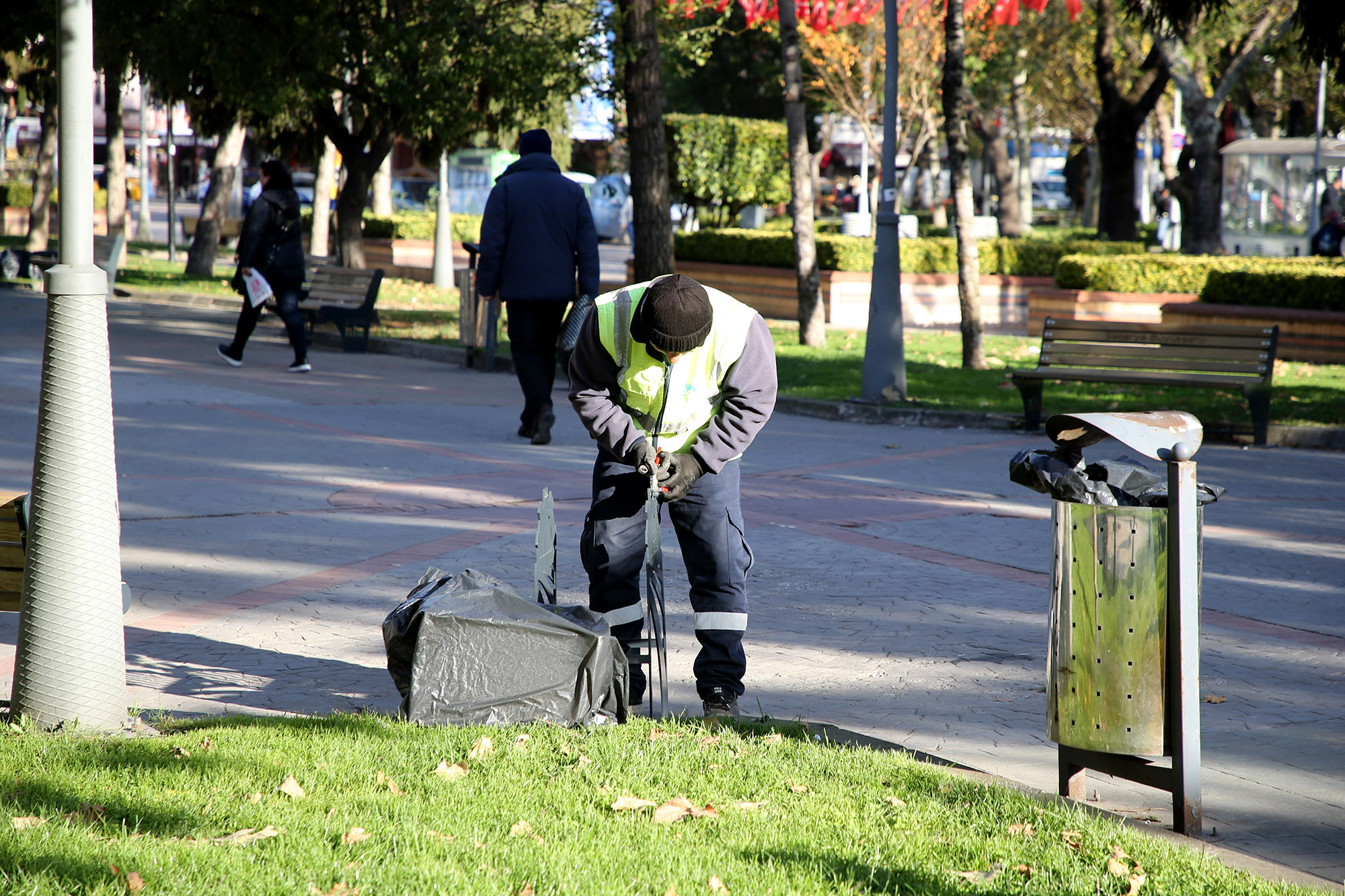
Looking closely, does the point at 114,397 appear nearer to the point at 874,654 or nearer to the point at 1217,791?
the point at 874,654

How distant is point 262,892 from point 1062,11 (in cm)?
3408

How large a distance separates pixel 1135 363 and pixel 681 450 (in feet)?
26.3

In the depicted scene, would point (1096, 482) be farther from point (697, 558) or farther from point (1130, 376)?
point (1130, 376)

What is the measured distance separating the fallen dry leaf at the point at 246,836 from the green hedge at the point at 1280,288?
1579 cm

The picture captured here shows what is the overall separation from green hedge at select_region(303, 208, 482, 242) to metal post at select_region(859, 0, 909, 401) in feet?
59.7

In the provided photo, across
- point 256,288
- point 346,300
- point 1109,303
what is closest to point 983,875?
point 256,288

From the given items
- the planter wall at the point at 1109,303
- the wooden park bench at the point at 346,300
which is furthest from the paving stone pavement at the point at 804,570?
the planter wall at the point at 1109,303

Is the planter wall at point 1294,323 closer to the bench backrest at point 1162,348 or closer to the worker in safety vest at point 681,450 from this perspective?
the bench backrest at point 1162,348

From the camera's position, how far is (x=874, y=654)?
17.8 feet

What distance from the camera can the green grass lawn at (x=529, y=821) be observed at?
3.17m

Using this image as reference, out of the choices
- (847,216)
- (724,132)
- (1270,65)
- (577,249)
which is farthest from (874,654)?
(1270,65)

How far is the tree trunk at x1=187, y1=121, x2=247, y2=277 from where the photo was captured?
25.3m

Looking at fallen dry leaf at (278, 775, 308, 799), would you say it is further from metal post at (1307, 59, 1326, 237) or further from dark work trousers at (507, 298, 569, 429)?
metal post at (1307, 59, 1326, 237)

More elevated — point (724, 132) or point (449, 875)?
point (724, 132)
